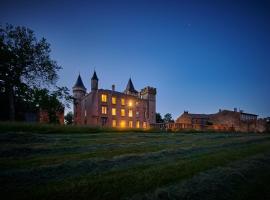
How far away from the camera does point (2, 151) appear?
4.35 meters

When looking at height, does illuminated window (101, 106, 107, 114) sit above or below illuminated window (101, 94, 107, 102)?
below

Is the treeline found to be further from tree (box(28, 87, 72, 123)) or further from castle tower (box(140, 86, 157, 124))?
castle tower (box(140, 86, 157, 124))

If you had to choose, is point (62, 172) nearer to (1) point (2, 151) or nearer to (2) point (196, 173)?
(2) point (196, 173)

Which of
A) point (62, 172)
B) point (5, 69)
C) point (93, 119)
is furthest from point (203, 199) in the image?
point (93, 119)

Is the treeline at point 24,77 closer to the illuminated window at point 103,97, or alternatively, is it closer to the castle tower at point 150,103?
the illuminated window at point 103,97

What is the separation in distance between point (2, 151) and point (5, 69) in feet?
74.6

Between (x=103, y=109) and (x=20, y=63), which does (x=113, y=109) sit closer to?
(x=103, y=109)

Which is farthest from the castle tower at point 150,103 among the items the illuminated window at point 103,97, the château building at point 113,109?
the illuminated window at point 103,97

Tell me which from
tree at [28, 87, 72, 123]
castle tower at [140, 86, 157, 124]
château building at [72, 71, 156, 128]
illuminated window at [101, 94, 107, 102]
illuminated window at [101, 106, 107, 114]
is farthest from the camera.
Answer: castle tower at [140, 86, 157, 124]

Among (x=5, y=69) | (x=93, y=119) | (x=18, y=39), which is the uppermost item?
(x=18, y=39)

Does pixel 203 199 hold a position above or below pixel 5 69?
below

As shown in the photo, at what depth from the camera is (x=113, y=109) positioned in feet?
141

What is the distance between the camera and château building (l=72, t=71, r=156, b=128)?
4053 centimetres

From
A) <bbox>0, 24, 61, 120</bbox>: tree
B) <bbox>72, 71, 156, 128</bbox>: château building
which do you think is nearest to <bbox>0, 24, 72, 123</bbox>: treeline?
<bbox>0, 24, 61, 120</bbox>: tree
